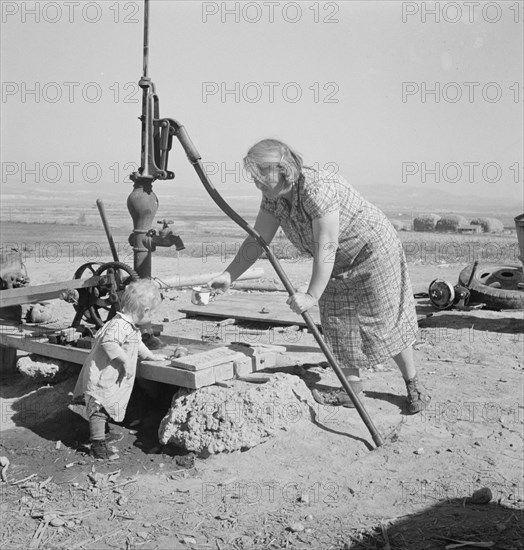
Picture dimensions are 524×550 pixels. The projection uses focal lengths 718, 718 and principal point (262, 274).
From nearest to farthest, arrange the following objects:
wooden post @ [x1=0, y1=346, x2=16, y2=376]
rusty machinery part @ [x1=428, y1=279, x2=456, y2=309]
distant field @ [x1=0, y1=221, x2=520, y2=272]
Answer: wooden post @ [x1=0, y1=346, x2=16, y2=376], rusty machinery part @ [x1=428, y1=279, x2=456, y2=309], distant field @ [x1=0, y1=221, x2=520, y2=272]

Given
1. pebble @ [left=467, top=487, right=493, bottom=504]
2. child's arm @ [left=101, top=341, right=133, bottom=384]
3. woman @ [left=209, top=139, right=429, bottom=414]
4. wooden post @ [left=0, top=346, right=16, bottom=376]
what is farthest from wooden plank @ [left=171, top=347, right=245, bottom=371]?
wooden post @ [left=0, top=346, right=16, bottom=376]

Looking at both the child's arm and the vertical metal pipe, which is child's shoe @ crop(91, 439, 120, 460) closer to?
the child's arm

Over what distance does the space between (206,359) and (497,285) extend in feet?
15.9

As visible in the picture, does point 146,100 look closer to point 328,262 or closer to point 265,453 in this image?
point 328,262

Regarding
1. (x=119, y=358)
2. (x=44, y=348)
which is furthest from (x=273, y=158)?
(x=44, y=348)

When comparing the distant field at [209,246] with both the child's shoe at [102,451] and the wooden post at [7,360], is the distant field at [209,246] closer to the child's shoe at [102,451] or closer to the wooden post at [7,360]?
the wooden post at [7,360]

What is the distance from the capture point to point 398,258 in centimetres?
413

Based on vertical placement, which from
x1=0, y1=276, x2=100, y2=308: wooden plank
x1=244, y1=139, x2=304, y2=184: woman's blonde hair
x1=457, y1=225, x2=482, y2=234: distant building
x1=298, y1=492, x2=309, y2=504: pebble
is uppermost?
x1=457, y1=225, x2=482, y2=234: distant building

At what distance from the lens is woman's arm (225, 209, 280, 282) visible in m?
4.08

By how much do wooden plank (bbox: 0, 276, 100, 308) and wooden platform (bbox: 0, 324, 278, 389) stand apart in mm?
292

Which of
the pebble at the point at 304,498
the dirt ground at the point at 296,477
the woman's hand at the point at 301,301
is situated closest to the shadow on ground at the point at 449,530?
the dirt ground at the point at 296,477

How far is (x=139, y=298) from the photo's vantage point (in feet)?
13.3

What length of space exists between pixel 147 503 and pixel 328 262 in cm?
148

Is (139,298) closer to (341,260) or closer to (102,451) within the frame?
(102,451)
